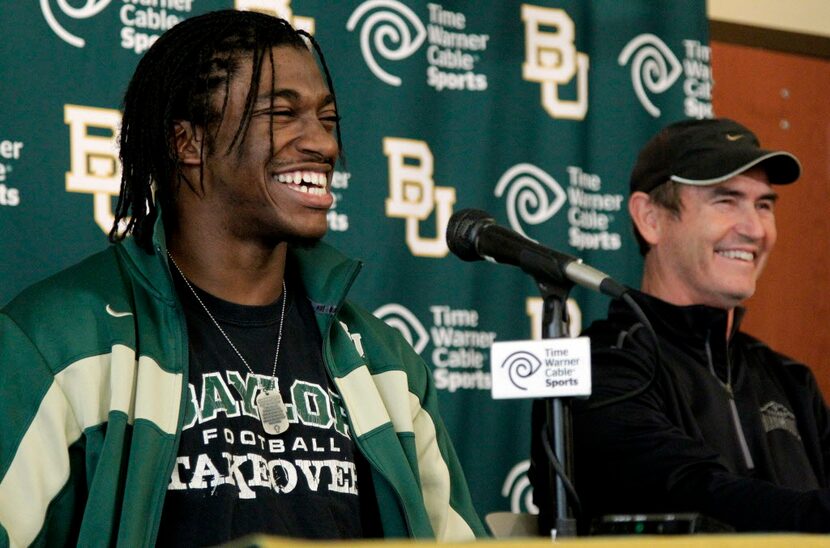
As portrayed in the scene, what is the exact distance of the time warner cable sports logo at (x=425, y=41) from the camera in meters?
3.00

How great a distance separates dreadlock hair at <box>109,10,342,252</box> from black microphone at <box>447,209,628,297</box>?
16.7 inches

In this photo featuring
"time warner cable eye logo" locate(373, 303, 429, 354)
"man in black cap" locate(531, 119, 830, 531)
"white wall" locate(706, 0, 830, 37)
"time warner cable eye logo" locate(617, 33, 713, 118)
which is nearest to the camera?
"man in black cap" locate(531, 119, 830, 531)

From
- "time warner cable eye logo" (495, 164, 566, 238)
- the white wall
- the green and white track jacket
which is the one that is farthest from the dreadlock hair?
the white wall

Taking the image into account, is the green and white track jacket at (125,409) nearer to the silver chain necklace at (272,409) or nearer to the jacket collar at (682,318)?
the silver chain necklace at (272,409)

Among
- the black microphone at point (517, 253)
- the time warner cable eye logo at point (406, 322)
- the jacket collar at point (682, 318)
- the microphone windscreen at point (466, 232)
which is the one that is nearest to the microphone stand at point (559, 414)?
the black microphone at point (517, 253)

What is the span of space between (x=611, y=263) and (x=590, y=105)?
406 millimetres

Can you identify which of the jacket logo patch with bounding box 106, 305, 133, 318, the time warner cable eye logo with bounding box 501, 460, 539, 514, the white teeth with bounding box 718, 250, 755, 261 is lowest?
the time warner cable eye logo with bounding box 501, 460, 539, 514

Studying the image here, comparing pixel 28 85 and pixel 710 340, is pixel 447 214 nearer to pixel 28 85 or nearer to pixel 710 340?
pixel 710 340

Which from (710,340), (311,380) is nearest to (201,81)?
(311,380)

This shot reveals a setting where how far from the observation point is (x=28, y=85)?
2619mm

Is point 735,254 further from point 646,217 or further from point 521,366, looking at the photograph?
point 521,366

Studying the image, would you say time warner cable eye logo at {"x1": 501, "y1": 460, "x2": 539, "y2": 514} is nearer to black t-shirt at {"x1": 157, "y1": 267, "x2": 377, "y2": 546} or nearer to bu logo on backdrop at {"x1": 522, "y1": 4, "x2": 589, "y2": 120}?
bu logo on backdrop at {"x1": 522, "y1": 4, "x2": 589, "y2": 120}

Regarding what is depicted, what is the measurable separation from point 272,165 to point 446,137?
1.07m

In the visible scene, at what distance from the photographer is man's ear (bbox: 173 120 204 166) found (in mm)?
2104
